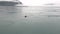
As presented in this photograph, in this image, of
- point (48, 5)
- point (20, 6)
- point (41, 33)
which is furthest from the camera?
point (48, 5)

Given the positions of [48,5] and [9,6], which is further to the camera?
[48,5]

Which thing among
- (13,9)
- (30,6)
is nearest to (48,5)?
(30,6)

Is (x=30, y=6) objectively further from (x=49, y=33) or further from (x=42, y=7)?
(x=49, y=33)

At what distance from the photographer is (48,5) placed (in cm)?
729

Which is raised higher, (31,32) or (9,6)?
(9,6)

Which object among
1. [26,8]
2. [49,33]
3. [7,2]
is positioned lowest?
[49,33]

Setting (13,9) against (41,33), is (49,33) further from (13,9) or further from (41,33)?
(13,9)

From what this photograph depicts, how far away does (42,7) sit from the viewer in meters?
6.98

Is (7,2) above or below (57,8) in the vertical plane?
above

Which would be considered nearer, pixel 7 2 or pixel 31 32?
pixel 31 32

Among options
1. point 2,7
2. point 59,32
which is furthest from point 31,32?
point 2,7

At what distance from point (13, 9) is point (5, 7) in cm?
59

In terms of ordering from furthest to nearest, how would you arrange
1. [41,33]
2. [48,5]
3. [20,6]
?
[48,5], [20,6], [41,33]

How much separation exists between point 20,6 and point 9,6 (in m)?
0.80
